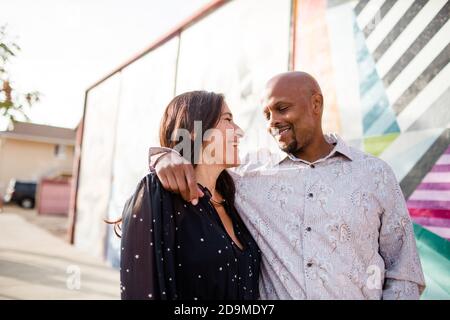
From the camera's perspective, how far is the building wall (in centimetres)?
2819

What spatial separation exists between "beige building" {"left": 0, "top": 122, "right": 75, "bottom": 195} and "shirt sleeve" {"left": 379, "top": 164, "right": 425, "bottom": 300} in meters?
30.0

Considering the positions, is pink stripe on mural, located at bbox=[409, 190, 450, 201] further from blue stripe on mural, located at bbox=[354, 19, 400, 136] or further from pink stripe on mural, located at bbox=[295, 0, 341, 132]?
pink stripe on mural, located at bbox=[295, 0, 341, 132]

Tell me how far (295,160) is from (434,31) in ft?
5.01

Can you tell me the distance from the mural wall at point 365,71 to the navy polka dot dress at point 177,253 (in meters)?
1.45

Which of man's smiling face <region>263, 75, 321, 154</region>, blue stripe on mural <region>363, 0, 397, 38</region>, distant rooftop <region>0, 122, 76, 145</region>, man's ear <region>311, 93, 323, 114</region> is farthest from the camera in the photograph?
distant rooftop <region>0, 122, 76, 145</region>

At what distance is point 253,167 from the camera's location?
2135 millimetres

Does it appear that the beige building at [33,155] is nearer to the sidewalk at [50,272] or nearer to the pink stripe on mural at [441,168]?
the sidewalk at [50,272]

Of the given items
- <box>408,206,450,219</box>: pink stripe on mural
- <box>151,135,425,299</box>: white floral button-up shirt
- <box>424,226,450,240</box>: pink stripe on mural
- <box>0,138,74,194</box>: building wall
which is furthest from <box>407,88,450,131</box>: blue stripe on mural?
<box>0,138,74,194</box>: building wall

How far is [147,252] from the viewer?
1379mm

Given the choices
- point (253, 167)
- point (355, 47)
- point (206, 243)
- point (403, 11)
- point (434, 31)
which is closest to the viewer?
point (206, 243)

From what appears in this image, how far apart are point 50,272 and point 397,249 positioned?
6.71 metres

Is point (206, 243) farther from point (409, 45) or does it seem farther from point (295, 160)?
point (409, 45)

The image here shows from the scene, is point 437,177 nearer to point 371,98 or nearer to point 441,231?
point 441,231
